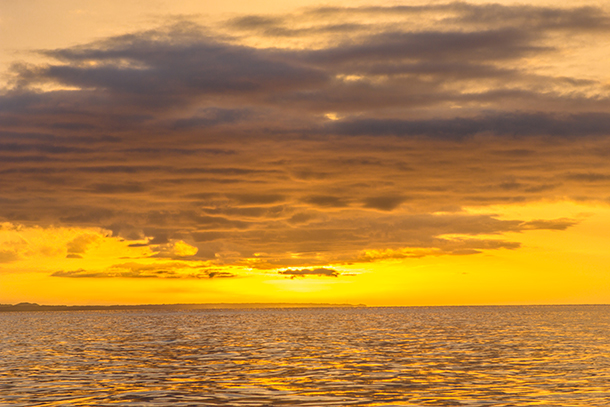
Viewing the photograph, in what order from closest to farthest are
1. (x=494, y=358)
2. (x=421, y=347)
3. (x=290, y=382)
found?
(x=290, y=382)
(x=494, y=358)
(x=421, y=347)

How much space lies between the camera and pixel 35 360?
5431 centimetres

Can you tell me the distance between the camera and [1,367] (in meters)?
48.5

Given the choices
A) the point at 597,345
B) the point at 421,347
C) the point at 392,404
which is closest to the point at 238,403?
the point at 392,404

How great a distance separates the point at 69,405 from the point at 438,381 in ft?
65.2

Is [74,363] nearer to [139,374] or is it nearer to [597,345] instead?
[139,374]

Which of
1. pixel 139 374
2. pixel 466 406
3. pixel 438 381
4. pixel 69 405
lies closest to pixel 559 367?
pixel 438 381

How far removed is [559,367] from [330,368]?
50.3 feet

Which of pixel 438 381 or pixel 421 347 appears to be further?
pixel 421 347

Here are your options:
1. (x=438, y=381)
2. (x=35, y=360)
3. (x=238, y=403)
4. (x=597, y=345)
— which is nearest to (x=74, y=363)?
(x=35, y=360)

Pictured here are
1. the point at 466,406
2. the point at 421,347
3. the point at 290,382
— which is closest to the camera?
the point at 466,406

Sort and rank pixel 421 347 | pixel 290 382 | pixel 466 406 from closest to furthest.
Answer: pixel 466 406 < pixel 290 382 < pixel 421 347

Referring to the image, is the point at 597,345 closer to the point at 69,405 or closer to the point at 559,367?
the point at 559,367

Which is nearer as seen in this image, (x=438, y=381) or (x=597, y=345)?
(x=438, y=381)

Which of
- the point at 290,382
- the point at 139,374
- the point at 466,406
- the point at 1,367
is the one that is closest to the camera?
the point at 466,406
